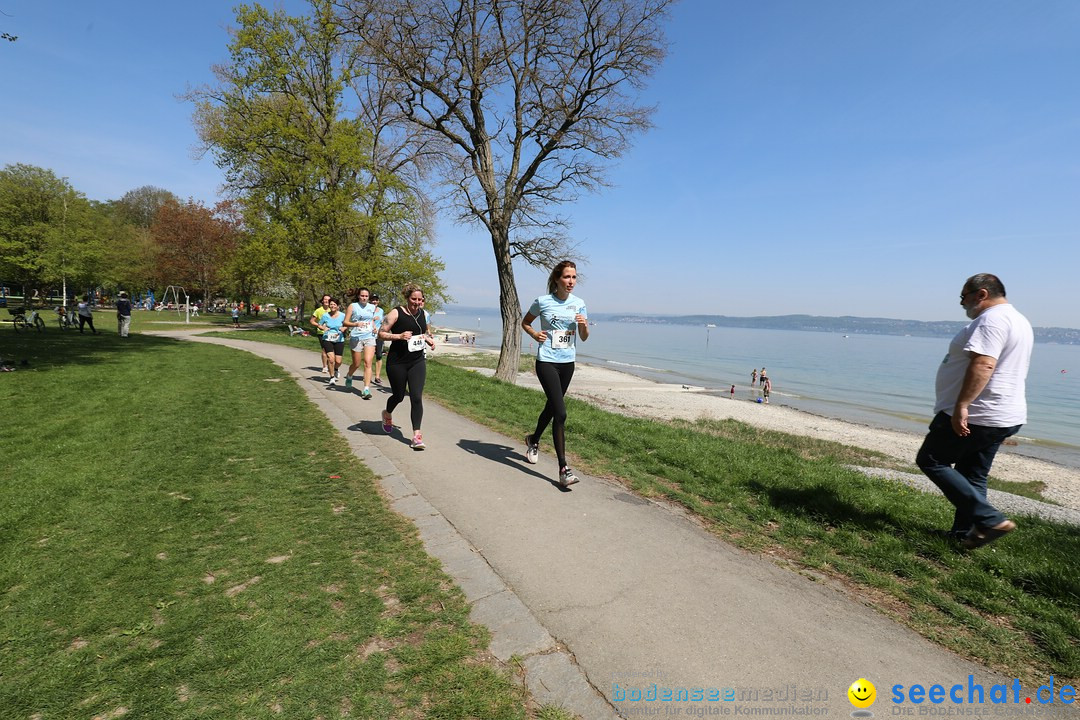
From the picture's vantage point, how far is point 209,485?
4.55 metres

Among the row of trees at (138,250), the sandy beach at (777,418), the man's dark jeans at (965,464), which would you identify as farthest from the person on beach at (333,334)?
the row of trees at (138,250)

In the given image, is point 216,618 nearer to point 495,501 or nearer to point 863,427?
point 495,501

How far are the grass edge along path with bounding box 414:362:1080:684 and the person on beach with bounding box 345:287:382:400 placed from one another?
15.2ft

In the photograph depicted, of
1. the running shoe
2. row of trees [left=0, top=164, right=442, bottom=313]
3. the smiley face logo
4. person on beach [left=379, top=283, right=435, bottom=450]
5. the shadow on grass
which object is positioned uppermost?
row of trees [left=0, top=164, right=442, bottom=313]

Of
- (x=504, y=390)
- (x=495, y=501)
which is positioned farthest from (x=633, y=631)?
(x=504, y=390)

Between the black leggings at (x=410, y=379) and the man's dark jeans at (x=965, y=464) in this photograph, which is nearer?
the man's dark jeans at (x=965, y=464)

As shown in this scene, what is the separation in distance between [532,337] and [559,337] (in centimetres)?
31

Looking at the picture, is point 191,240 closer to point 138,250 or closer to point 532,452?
point 138,250

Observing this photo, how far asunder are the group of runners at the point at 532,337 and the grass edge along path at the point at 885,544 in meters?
1.00

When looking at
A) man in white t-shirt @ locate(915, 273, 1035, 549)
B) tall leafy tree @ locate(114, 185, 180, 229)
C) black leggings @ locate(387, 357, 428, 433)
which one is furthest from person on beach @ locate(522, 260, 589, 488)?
tall leafy tree @ locate(114, 185, 180, 229)

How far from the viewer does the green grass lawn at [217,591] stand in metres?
2.10

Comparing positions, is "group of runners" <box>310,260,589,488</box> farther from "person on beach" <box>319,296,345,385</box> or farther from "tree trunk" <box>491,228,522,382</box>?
"tree trunk" <box>491,228,522,382</box>

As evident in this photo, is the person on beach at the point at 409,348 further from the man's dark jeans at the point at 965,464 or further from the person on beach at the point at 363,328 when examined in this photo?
the man's dark jeans at the point at 965,464

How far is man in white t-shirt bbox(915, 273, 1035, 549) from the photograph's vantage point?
3342 millimetres
